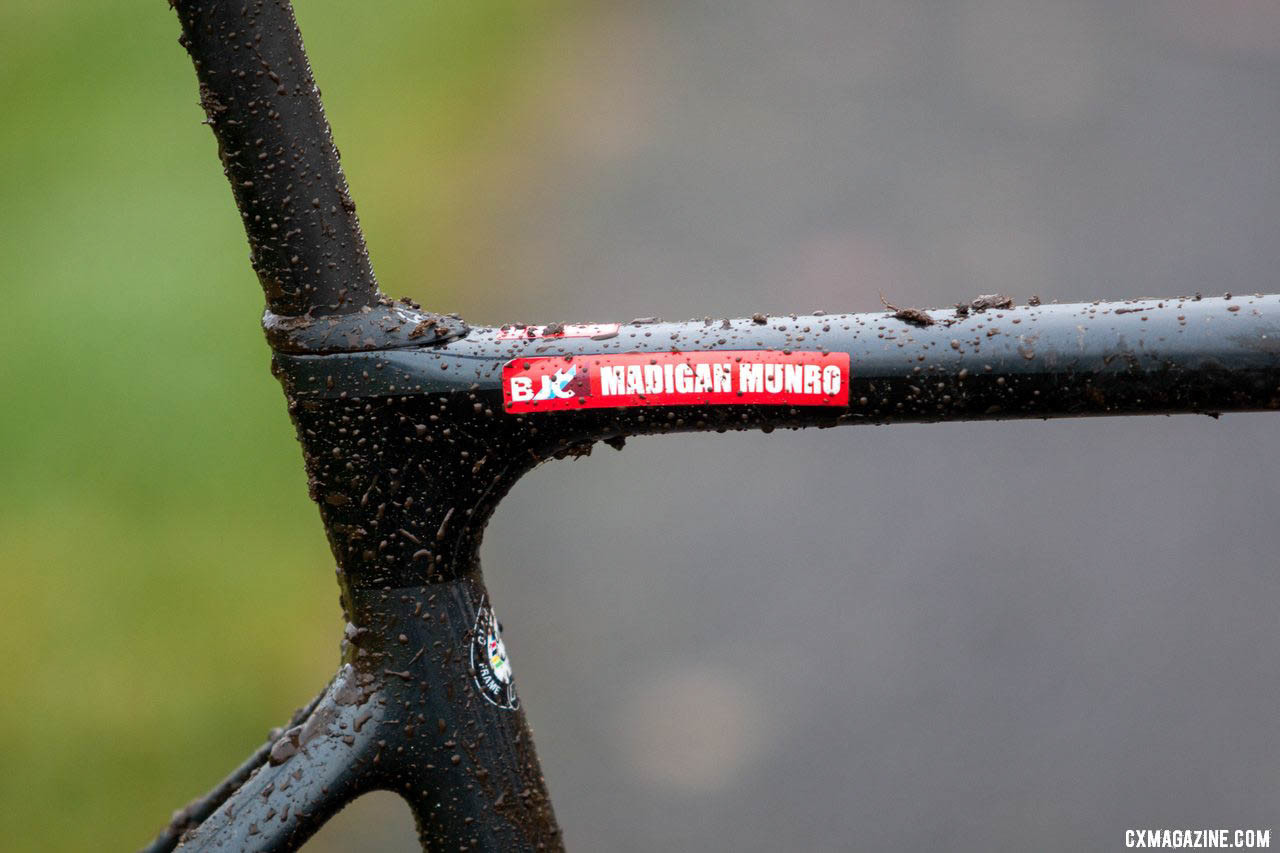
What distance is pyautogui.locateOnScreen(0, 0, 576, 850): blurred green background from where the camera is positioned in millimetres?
2859

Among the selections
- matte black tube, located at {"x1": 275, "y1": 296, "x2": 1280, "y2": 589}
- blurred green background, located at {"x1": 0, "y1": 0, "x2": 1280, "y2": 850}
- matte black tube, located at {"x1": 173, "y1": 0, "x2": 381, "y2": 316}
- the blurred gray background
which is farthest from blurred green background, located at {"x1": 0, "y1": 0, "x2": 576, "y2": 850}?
matte black tube, located at {"x1": 173, "y1": 0, "x2": 381, "y2": 316}

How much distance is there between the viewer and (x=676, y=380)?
3.17 ft

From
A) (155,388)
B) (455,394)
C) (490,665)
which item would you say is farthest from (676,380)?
(155,388)

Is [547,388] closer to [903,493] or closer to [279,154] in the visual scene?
[279,154]

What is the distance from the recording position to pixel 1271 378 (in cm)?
87

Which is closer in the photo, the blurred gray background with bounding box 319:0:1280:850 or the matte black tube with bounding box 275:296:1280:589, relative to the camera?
the matte black tube with bounding box 275:296:1280:589

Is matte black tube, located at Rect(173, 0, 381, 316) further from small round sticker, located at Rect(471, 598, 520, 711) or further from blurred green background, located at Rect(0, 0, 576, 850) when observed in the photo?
blurred green background, located at Rect(0, 0, 576, 850)

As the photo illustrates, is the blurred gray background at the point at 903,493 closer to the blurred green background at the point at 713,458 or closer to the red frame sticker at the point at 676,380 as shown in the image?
the blurred green background at the point at 713,458

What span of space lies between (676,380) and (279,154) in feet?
1.18

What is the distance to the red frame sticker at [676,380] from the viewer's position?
3.11 ft

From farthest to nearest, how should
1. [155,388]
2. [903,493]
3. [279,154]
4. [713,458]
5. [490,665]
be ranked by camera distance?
[155,388] → [713,458] → [903,493] → [490,665] → [279,154]

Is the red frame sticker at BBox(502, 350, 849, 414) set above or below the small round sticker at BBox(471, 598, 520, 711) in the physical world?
above

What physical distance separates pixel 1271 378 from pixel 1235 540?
2421 mm

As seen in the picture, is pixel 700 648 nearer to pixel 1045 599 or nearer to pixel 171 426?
pixel 1045 599
